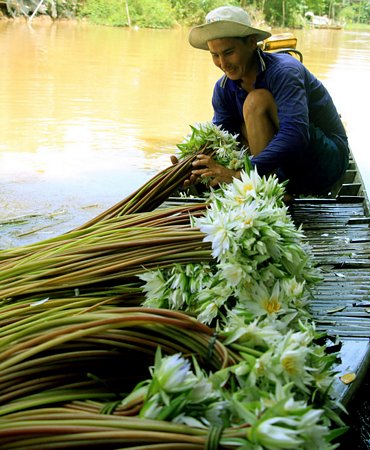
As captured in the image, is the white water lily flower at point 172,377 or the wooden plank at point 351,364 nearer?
the white water lily flower at point 172,377

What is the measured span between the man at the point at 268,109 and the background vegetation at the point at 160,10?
63.9 ft

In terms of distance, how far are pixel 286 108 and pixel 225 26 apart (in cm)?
Result: 42

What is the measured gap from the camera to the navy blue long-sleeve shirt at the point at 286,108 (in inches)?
101

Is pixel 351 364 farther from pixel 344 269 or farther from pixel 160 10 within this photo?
pixel 160 10

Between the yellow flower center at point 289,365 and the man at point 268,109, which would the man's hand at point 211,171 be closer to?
the man at point 268,109

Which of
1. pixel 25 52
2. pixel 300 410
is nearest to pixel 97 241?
pixel 300 410

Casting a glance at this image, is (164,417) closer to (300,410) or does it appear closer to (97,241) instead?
(300,410)

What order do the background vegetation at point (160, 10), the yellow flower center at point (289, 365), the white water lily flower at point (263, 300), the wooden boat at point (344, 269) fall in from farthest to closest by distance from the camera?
the background vegetation at point (160, 10)
the wooden boat at point (344, 269)
the white water lily flower at point (263, 300)
the yellow flower center at point (289, 365)

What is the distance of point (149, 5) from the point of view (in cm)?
2706

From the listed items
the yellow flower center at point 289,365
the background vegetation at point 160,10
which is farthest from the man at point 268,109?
the background vegetation at point 160,10

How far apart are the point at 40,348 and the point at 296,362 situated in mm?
487

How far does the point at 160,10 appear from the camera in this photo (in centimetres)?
2725

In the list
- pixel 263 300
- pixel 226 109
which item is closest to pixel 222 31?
pixel 226 109

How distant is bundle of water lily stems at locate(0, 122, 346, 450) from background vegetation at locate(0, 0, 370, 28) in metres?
20.7
